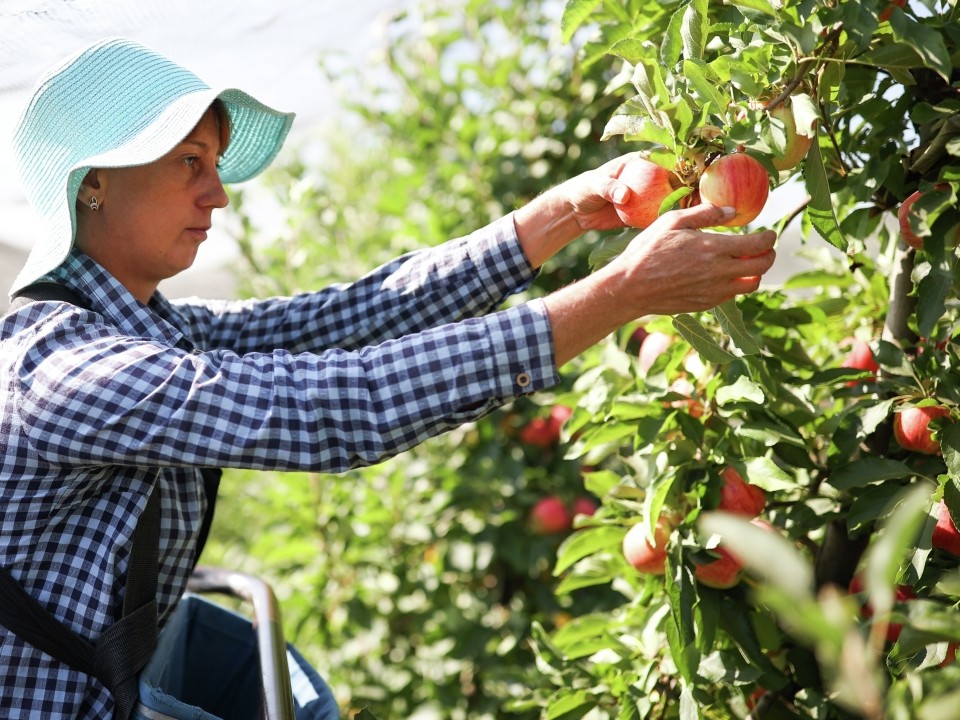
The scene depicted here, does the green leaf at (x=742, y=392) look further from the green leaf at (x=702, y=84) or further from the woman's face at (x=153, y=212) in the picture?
the woman's face at (x=153, y=212)

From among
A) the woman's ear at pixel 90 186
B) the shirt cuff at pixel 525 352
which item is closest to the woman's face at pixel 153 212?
the woman's ear at pixel 90 186

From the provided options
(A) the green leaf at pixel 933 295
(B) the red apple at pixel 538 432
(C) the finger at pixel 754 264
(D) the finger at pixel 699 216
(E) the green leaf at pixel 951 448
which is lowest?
(B) the red apple at pixel 538 432

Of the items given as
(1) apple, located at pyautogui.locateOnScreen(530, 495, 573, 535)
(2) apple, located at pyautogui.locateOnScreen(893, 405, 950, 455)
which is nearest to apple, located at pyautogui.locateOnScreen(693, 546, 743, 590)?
(2) apple, located at pyautogui.locateOnScreen(893, 405, 950, 455)

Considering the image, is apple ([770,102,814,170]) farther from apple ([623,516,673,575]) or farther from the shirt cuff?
apple ([623,516,673,575])

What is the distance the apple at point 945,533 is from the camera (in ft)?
3.44

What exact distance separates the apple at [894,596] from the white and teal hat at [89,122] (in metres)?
0.95

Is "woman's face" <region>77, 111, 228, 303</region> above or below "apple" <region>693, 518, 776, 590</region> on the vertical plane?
above

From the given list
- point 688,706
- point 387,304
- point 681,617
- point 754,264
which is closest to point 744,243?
point 754,264

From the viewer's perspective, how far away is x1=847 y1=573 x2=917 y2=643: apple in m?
1.12

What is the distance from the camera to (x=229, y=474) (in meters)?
2.83

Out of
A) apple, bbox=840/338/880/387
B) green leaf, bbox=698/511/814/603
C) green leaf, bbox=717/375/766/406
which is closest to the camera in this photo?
green leaf, bbox=698/511/814/603

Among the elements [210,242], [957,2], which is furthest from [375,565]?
[957,2]

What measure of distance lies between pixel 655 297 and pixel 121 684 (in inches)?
27.1

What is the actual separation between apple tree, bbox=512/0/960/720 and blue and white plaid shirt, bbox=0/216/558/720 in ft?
0.69
